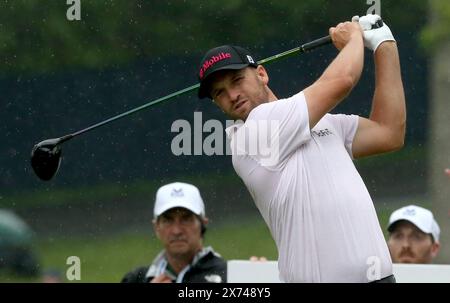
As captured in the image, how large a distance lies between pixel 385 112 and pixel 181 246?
4.90 ft

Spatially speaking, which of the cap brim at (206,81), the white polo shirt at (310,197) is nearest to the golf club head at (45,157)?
the cap brim at (206,81)

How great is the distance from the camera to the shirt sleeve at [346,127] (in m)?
5.69

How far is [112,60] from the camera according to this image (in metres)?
8.55

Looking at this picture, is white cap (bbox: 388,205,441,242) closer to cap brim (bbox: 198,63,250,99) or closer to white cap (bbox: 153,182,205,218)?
white cap (bbox: 153,182,205,218)

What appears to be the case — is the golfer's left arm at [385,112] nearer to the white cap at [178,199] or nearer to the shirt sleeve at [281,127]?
the shirt sleeve at [281,127]

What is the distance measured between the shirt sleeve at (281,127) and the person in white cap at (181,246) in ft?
4.45

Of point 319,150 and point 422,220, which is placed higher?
point 422,220

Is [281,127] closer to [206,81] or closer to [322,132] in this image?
[322,132]

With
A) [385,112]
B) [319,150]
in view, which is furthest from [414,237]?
[319,150]

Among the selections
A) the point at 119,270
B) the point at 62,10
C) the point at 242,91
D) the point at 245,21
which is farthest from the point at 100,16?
the point at 242,91

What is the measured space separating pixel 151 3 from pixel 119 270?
1483mm

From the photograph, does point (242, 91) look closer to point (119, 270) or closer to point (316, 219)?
point (316, 219)

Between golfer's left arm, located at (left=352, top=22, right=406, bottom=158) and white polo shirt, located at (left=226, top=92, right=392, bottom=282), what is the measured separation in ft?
0.47

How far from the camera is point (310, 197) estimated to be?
5395 mm
